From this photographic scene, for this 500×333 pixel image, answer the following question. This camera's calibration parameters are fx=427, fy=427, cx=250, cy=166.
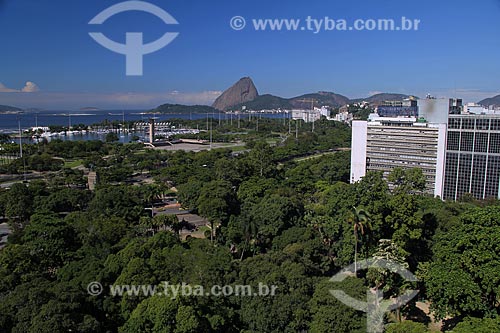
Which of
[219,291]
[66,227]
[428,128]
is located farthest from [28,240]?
[428,128]

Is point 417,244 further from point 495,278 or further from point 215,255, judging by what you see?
point 215,255

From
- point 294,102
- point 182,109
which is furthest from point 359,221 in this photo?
point 294,102

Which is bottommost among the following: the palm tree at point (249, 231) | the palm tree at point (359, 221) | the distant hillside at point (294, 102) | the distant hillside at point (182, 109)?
Answer: the palm tree at point (249, 231)

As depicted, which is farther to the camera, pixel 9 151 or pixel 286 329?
pixel 9 151

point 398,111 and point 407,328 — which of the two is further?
point 398,111

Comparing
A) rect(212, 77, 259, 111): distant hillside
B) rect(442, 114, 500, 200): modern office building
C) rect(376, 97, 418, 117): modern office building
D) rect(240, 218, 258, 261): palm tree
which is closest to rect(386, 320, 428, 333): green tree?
rect(240, 218, 258, 261): palm tree

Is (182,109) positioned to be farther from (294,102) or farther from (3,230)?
(3,230)

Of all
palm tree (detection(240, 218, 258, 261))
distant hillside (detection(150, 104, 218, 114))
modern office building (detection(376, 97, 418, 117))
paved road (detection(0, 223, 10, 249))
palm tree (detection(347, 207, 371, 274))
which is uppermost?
distant hillside (detection(150, 104, 218, 114))

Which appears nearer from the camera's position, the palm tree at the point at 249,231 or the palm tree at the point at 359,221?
the palm tree at the point at 359,221

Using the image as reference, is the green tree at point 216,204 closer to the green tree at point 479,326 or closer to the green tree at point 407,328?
the green tree at point 407,328

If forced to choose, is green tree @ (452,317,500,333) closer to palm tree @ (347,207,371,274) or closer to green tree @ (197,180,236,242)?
palm tree @ (347,207,371,274)

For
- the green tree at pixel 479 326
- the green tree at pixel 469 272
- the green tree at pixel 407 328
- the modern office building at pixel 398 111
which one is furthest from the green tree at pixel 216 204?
the modern office building at pixel 398 111
